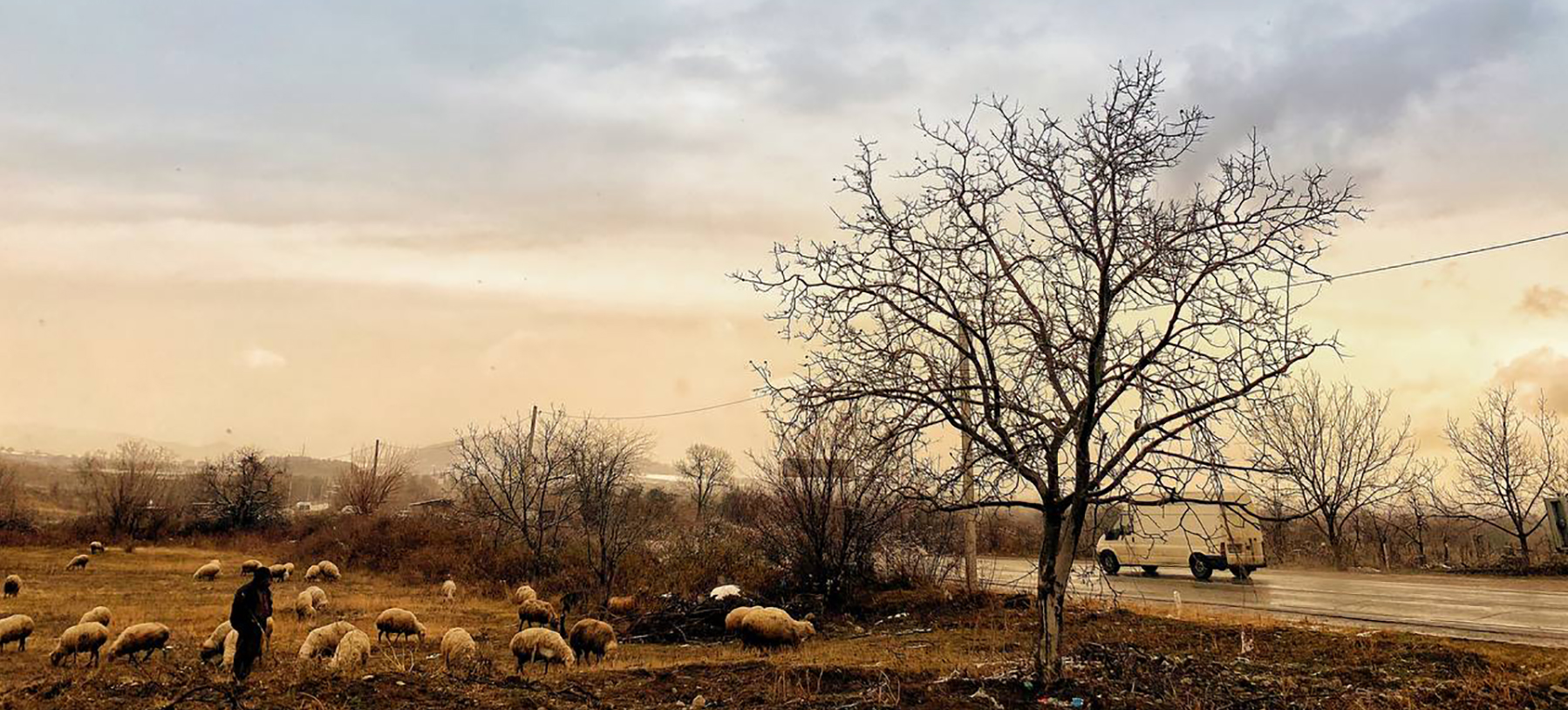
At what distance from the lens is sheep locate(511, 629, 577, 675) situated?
11.9 m

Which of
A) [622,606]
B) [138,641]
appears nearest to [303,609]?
[138,641]

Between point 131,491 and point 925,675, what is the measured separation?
54.5 metres

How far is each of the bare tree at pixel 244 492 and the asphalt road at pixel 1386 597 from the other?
44.5 meters

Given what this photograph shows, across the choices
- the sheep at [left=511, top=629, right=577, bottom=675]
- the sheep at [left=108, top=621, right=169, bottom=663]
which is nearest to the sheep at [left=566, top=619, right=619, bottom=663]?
the sheep at [left=511, top=629, right=577, bottom=675]

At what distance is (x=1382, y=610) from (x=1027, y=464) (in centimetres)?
1266

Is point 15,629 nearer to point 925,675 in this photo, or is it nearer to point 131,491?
point 925,675

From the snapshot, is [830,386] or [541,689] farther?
[541,689]

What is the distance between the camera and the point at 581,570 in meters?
25.4

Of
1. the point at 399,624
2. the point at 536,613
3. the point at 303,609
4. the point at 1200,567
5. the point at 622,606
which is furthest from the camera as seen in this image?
the point at 1200,567


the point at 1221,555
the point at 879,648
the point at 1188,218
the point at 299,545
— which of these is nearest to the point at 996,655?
the point at 879,648

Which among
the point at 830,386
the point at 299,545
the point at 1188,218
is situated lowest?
the point at 299,545

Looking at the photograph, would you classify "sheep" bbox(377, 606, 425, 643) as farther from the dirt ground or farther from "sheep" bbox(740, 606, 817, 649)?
"sheep" bbox(740, 606, 817, 649)

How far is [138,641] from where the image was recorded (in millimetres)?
12797

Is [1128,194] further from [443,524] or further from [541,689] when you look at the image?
[443,524]
